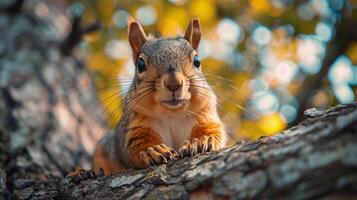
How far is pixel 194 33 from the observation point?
3229 millimetres

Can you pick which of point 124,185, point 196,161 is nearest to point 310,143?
point 196,161

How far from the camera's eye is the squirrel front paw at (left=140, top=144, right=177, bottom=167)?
232cm

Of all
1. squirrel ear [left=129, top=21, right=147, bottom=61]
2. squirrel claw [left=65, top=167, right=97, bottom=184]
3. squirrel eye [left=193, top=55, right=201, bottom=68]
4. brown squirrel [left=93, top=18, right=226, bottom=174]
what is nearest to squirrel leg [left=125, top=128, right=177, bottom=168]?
brown squirrel [left=93, top=18, right=226, bottom=174]

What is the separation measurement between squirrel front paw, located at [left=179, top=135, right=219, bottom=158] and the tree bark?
0.12m

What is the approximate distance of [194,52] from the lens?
9.79ft

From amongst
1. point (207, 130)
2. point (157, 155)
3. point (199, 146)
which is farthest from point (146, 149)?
point (207, 130)

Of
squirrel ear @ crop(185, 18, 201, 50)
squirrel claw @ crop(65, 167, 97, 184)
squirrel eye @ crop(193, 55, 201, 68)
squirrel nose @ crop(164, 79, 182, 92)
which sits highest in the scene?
squirrel ear @ crop(185, 18, 201, 50)

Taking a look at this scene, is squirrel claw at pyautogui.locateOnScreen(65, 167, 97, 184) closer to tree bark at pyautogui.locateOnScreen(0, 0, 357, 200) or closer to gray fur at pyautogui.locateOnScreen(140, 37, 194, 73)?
tree bark at pyautogui.locateOnScreen(0, 0, 357, 200)

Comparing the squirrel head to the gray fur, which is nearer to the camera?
the squirrel head

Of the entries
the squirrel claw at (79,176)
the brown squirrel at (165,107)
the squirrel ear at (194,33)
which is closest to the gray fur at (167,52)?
the brown squirrel at (165,107)

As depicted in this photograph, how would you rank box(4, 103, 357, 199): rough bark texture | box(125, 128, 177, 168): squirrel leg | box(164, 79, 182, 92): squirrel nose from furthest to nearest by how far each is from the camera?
box(164, 79, 182, 92): squirrel nose
box(125, 128, 177, 168): squirrel leg
box(4, 103, 357, 199): rough bark texture

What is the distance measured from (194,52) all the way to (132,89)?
0.47 metres

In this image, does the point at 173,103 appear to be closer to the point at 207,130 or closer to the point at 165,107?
the point at 165,107

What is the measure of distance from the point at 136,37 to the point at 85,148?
0.99 meters
